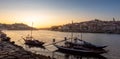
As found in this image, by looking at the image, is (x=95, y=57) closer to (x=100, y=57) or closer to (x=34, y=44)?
(x=100, y=57)

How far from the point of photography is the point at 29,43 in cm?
7712

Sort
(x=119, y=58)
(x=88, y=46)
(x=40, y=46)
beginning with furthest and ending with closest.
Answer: (x=40, y=46), (x=88, y=46), (x=119, y=58)

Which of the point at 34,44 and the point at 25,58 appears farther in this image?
the point at 34,44

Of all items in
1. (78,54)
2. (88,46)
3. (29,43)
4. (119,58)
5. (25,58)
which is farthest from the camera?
(29,43)

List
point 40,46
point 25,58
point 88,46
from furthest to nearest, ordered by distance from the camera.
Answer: point 40,46 → point 88,46 → point 25,58

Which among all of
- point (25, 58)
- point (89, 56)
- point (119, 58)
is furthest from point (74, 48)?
point (25, 58)

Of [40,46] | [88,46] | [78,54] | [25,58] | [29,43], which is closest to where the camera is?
[25,58]

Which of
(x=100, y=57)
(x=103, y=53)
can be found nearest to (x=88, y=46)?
(x=103, y=53)

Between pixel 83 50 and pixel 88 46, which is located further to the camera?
pixel 88 46

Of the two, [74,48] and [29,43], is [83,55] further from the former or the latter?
[29,43]

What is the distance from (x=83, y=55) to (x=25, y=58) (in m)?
22.3

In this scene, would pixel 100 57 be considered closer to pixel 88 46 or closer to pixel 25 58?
pixel 88 46

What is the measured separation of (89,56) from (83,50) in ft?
9.30

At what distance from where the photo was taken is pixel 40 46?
72.2 m
